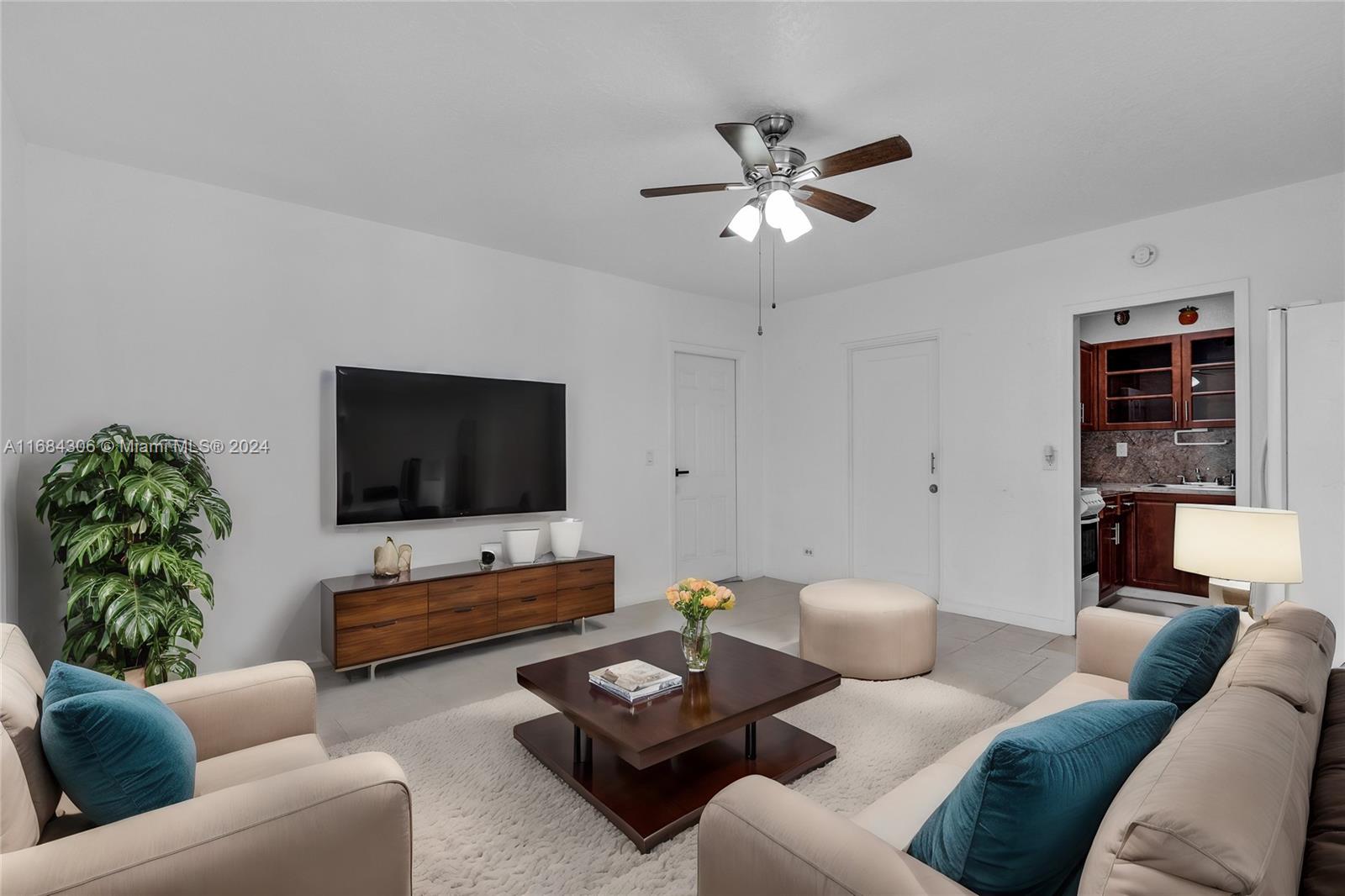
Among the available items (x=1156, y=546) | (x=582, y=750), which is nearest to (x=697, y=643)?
(x=582, y=750)

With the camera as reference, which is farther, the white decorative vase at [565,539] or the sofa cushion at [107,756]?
the white decorative vase at [565,539]

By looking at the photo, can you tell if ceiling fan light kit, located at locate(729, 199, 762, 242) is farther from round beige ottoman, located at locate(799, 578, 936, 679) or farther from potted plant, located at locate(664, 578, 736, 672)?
round beige ottoman, located at locate(799, 578, 936, 679)

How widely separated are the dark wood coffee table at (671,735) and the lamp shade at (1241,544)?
1358 mm

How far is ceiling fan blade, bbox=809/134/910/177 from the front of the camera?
2.19m

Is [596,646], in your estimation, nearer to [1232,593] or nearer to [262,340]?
[262,340]

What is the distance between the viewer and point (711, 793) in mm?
2131

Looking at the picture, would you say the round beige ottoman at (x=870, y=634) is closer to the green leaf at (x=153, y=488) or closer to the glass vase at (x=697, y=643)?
the glass vase at (x=697, y=643)

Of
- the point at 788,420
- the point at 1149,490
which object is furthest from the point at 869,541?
the point at 1149,490

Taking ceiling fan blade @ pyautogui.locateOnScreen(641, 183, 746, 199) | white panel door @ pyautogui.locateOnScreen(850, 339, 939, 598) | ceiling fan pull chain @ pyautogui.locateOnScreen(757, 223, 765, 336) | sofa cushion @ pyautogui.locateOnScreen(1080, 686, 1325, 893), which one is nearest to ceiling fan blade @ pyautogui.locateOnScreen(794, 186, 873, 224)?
ceiling fan blade @ pyautogui.locateOnScreen(641, 183, 746, 199)

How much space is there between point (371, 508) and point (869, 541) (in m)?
3.78

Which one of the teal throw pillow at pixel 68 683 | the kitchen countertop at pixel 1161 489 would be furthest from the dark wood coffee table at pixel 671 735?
the kitchen countertop at pixel 1161 489

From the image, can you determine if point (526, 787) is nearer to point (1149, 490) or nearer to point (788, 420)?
point (788, 420)

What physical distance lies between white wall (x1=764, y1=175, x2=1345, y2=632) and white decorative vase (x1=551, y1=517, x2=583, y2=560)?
2343mm

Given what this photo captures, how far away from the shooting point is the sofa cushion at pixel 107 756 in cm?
118
